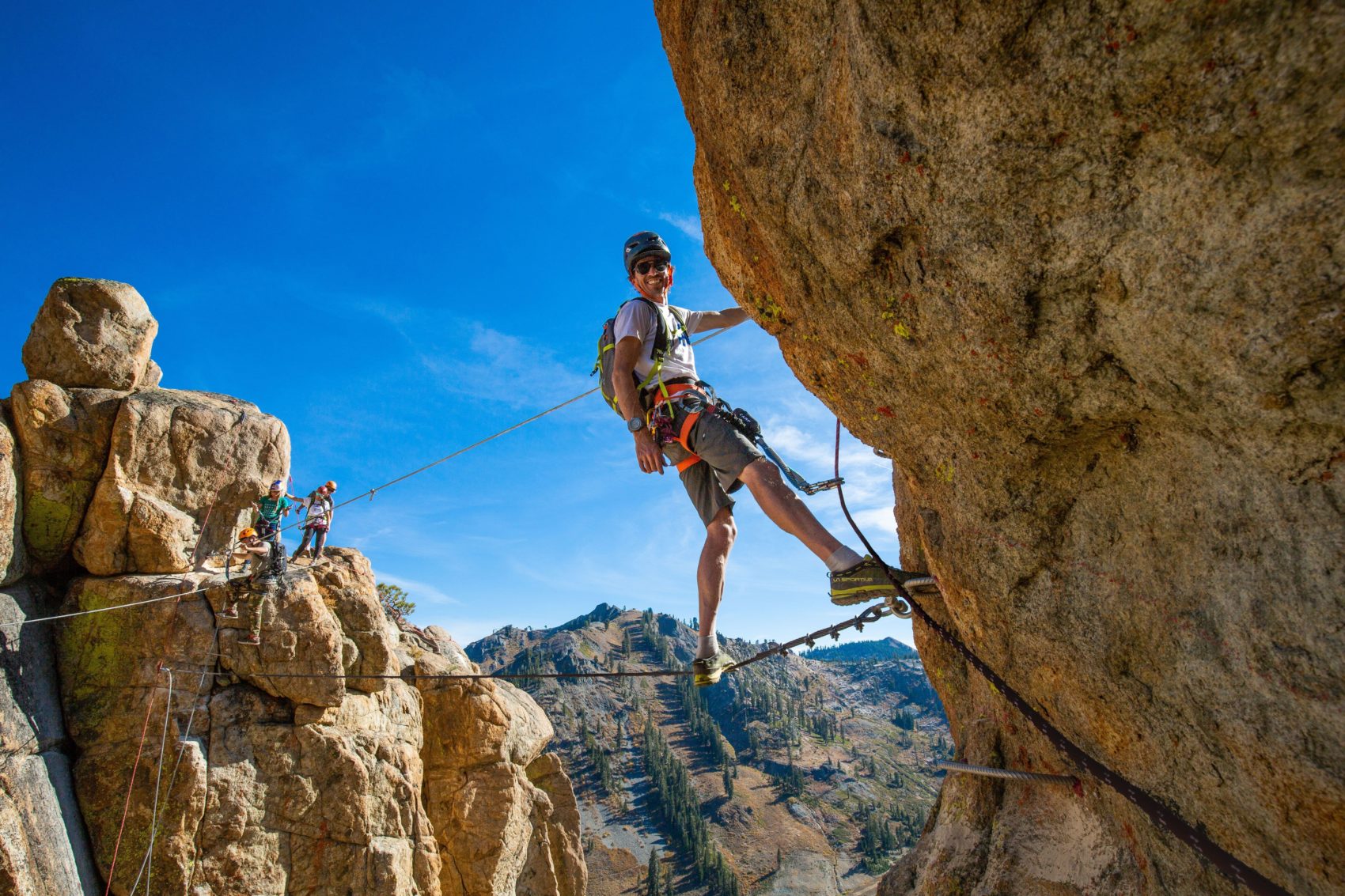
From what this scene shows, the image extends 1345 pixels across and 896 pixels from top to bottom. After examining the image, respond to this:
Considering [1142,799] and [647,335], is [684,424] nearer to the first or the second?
[647,335]

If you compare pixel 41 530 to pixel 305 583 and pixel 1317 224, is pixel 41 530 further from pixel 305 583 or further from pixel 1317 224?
pixel 1317 224

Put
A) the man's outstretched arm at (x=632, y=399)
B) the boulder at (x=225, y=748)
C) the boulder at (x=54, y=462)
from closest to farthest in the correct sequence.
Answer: the man's outstretched arm at (x=632, y=399)
the boulder at (x=225, y=748)
the boulder at (x=54, y=462)

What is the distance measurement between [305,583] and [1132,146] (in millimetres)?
16966

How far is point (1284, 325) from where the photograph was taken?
204cm

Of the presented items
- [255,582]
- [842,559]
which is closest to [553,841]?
[255,582]

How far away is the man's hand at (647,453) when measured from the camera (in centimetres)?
526

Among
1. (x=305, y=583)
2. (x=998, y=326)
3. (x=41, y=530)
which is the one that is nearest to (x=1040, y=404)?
(x=998, y=326)

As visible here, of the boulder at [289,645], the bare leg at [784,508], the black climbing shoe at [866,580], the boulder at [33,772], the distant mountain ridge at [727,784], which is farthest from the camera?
the distant mountain ridge at [727,784]

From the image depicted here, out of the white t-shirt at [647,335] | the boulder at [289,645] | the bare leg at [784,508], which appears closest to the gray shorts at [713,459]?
the bare leg at [784,508]

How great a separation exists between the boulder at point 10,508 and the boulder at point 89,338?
1559mm

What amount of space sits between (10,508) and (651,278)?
48.7ft

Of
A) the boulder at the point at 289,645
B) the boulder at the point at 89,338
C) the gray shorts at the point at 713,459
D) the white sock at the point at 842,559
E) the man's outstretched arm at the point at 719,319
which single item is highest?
the boulder at the point at 89,338

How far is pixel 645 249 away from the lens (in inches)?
228

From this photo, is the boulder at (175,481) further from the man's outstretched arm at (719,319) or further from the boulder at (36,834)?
the man's outstretched arm at (719,319)
